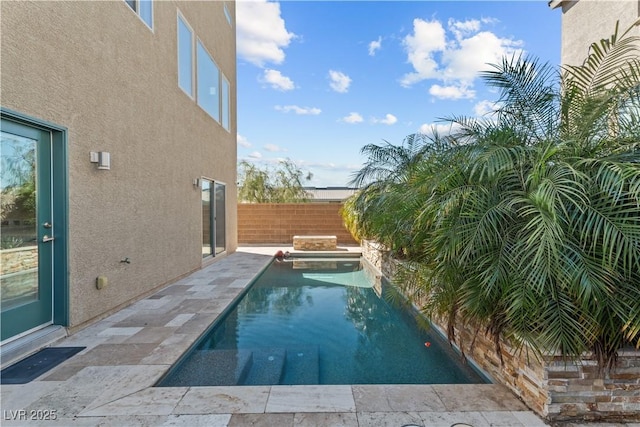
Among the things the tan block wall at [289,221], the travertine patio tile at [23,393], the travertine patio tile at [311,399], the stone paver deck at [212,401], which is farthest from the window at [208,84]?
the travertine patio tile at [311,399]

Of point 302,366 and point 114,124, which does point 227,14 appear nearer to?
point 114,124

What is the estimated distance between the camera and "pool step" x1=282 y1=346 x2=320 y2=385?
3.47 m

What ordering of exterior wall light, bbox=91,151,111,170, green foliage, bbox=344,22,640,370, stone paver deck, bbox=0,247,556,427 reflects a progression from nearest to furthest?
green foliage, bbox=344,22,640,370 → stone paver deck, bbox=0,247,556,427 → exterior wall light, bbox=91,151,111,170

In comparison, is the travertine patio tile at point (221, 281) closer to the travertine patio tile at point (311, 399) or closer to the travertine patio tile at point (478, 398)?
the travertine patio tile at point (311, 399)

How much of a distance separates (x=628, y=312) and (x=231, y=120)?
1209 cm

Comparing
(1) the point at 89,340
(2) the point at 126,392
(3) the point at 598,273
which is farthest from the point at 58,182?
(3) the point at 598,273

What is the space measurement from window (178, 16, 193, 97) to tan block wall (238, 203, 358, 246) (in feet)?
25.8

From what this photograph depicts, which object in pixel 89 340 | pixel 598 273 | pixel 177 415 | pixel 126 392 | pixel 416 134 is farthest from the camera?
pixel 416 134

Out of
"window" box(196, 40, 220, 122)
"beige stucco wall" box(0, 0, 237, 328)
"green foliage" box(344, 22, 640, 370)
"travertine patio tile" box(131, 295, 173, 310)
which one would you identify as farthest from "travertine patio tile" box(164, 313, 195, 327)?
"window" box(196, 40, 220, 122)

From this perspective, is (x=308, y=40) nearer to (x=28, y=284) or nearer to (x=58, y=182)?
(x=58, y=182)

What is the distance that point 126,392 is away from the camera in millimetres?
2867

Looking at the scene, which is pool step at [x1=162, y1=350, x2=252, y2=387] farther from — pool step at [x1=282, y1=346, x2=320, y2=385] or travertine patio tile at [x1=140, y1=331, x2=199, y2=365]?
pool step at [x1=282, y1=346, x2=320, y2=385]

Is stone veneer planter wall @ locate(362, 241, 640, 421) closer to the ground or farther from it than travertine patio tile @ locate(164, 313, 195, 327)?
farther from it

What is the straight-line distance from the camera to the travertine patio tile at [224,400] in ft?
8.52
